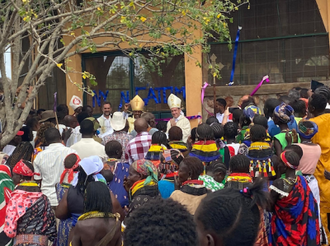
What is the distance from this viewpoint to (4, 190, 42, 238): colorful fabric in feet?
14.4

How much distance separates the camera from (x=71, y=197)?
442 centimetres

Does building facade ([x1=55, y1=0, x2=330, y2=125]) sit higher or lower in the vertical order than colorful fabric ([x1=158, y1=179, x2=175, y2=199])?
higher

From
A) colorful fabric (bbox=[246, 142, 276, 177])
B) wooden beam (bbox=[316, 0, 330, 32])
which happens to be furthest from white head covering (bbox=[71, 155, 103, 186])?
wooden beam (bbox=[316, 0, 330, 32])

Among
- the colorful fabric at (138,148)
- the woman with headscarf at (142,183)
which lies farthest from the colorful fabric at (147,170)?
the colorful fabric at (138,148)

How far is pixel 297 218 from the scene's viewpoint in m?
4.52

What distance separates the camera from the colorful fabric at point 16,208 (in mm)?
4398

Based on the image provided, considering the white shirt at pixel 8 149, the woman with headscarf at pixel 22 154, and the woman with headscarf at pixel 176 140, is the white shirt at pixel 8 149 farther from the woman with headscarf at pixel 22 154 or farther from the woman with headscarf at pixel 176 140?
the woman with headscarf at pixel 176 140

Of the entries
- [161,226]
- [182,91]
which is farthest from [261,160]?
[182,91]

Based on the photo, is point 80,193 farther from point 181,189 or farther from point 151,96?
point 151,96

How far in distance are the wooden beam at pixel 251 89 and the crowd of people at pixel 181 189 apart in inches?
163

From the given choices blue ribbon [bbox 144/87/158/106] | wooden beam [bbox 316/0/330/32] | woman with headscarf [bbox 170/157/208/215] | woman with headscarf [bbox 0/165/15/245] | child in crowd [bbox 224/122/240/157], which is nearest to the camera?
woman with headscarf [bbox 170/157/208/215]

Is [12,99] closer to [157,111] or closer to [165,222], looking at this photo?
[157,111]

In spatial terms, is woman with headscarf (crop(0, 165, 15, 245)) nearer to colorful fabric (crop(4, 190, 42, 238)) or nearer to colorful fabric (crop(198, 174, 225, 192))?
colorful fabric (crop(4, 190, 42, 238))

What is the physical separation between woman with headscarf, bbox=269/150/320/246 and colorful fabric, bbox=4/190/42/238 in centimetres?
235
